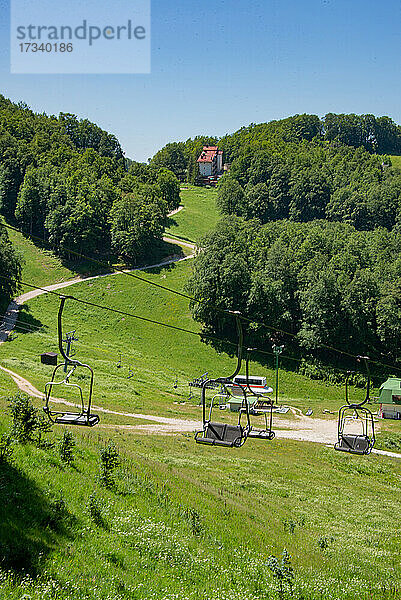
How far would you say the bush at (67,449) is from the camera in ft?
57.3

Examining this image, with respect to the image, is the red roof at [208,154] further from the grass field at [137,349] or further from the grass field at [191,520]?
the grass field at [191,520]

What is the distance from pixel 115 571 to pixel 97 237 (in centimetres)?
8170

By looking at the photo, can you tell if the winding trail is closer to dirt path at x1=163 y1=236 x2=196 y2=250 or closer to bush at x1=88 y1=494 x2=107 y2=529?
bush at x1=88 y1=494 x2=107 y2=529

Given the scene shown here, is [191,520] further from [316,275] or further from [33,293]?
[33,293]

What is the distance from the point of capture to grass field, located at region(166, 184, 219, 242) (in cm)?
10925

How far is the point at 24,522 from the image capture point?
40.4 feet

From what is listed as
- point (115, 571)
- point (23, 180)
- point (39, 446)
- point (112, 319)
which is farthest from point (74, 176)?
point (115, 571)

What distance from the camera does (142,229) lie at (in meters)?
89.6

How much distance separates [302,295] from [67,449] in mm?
57681

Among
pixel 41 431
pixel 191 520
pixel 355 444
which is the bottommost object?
pixel 191 520

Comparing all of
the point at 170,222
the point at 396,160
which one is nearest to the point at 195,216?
the point at 170,222

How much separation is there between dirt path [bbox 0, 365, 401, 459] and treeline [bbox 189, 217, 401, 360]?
64.7 ft

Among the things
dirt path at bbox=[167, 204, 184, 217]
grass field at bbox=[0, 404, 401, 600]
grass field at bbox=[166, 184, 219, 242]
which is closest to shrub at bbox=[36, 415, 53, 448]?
grass field at bbox=[0, 404, 401, 600]

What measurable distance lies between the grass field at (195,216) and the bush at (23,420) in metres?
82.5
